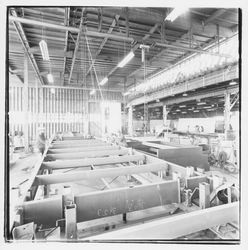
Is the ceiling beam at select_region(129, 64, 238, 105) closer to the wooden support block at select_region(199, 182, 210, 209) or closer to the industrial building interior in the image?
the industrial building interior

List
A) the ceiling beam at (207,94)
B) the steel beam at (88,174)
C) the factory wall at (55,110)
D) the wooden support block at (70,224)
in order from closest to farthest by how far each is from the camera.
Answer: the wooden support block at (70,224)
the steel beam at (88,174)
the ceiling beam at (207,94)
the factory wall at (55,110)

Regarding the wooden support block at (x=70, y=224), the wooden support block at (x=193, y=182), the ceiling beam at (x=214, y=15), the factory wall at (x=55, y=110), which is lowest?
the wooden support block at (x=70, y=224)

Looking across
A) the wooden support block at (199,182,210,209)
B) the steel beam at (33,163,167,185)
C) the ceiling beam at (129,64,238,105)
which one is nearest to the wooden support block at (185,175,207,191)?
the wooden support block at (199,182,210,209)

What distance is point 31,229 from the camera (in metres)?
1.14

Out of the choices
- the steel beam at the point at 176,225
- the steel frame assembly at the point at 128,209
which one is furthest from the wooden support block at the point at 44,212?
the steel beam at the point at 176,225

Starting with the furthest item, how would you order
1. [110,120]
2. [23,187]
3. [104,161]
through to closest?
[110,120] → [104,161] → [23,187]

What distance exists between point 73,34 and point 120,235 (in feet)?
27.8

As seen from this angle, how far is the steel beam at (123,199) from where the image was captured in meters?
1.47

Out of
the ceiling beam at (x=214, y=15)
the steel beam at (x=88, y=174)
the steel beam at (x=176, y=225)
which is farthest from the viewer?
the ceiling beam at (x=214, y=15)

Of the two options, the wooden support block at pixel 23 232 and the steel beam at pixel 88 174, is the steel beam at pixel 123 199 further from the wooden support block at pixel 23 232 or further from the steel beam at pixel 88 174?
the steel beam at pixel 88 174

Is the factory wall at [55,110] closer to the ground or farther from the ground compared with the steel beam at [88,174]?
farther from the ground

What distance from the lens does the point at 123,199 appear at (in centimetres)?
158
